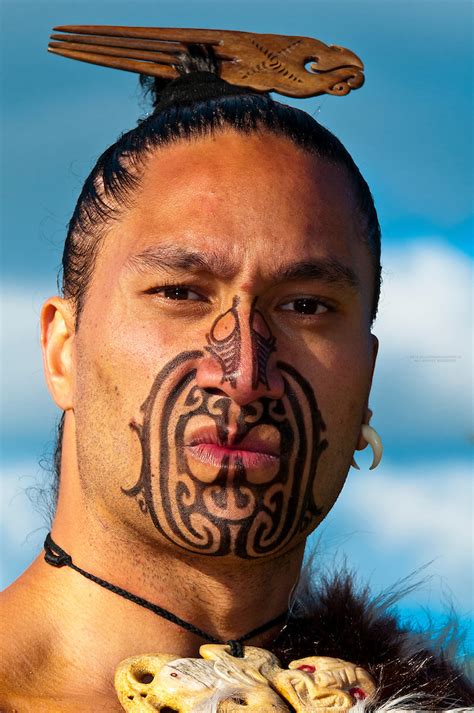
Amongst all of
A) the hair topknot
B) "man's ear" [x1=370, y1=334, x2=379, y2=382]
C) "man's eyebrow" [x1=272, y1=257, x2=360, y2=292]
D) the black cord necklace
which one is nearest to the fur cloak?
the black cord necklace

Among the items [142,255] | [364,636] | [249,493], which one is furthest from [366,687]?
[142,255]

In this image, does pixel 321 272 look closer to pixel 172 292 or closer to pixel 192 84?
pixel 172 292

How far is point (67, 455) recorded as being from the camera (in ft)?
14.6

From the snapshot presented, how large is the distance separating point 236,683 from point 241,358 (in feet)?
3.48

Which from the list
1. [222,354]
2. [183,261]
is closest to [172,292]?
[183,261]

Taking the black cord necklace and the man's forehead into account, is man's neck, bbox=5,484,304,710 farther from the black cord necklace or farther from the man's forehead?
the man's forehead

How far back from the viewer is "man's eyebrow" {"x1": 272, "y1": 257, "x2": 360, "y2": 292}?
4129 mm

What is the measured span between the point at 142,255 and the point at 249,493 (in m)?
0.93

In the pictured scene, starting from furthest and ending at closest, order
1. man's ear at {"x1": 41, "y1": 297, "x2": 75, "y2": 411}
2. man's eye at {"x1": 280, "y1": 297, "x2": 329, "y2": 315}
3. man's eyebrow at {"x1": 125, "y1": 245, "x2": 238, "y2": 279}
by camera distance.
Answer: man's ear at {"x1": 41, "y1": 297, "x2": 75, "y2": 411} → man's eye at {"x1": 280, "y1": 297, "x2": 329, "y2": 315} → man's eyebrow at {"x1": 125, "y1": 245, "x2": 238, "y2": 279}

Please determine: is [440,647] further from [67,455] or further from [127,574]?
[67,455]

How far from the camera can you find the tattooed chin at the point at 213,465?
12.9ft

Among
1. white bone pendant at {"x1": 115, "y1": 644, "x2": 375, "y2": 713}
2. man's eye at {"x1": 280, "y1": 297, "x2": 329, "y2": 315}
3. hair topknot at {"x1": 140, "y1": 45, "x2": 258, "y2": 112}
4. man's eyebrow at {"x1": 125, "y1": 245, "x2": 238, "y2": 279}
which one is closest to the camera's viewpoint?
white bone pendant at {"x1": 115, "y1": 644, "x2": 375, "y2": 713}

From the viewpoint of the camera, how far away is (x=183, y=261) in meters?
4.05

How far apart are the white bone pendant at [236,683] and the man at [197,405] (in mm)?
188
